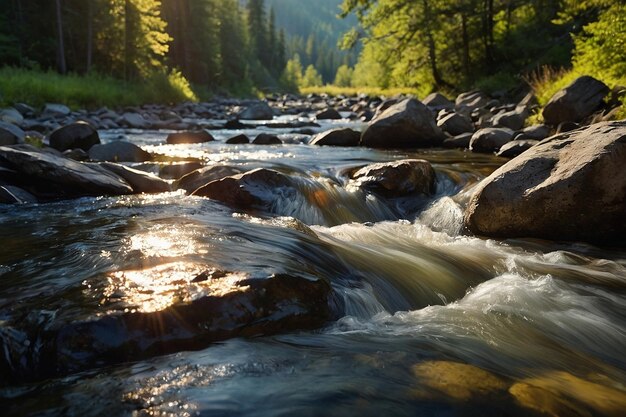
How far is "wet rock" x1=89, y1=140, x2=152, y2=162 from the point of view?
8.59m

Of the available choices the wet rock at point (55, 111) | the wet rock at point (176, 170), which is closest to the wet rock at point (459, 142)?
the wet rock at point (176, 170)

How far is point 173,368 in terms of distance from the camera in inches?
86.5

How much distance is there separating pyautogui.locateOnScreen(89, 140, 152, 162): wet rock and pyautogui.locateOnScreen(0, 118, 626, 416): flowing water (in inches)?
123

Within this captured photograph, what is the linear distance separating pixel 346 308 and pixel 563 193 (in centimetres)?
299

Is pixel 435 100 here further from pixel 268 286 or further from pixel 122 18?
pixel 122 18

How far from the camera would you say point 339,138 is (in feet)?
37.8

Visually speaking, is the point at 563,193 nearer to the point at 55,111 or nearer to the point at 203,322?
the point at 203,322

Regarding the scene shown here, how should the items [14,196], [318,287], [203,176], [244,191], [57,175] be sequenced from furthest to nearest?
[203,176], [57,175], [244,191], [14,196], [318,287]

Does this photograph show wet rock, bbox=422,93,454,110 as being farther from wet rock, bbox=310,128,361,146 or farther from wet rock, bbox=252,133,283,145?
wet rock, bbox=252,133,283,145

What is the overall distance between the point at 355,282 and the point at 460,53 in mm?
25994

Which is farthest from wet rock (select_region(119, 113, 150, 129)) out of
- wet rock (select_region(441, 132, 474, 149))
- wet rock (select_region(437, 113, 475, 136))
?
wet rock (select_region(441, 132, 474, 149))

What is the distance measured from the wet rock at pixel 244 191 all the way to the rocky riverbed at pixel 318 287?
0.09ft

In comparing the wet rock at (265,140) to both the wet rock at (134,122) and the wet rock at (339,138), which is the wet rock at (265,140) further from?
the wet rock at (134,122)

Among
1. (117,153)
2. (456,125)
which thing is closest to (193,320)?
(117,153)
